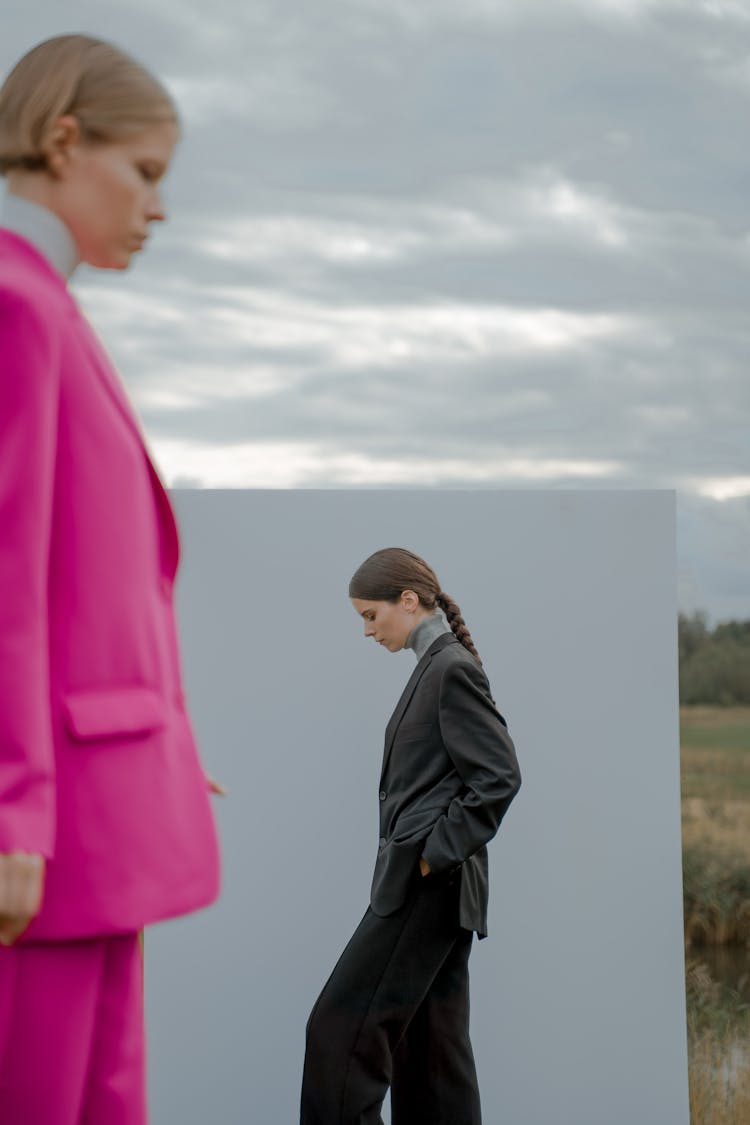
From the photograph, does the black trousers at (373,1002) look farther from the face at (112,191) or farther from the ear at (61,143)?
the ear at (61,143)

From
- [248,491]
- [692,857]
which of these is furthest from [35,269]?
[692,857]

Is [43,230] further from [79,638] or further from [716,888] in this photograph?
[716,888]

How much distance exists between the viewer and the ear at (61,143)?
1871mm

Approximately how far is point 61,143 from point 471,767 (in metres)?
2.43

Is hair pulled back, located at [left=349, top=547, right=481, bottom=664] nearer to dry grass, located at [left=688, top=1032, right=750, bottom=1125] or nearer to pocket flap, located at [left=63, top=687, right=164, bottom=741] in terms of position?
pocket flap, located at [left=63, top=687, right=164, bottom=741]

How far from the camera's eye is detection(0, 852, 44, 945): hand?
1.62 metres

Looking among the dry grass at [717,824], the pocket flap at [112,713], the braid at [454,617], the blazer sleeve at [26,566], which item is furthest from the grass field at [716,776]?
the blazer sleeve at [26,566]

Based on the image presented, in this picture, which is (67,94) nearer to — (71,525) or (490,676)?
(71,525)

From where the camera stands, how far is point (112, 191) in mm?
1906

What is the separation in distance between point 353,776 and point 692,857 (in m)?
7.08

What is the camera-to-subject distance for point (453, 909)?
4094mm

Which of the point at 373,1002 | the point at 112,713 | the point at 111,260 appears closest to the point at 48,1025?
the point at 112,713

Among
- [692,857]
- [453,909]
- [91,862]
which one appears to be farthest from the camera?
[692,857]

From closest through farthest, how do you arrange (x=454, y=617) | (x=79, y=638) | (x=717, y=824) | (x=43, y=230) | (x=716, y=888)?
1. (x=79, y=638)
2. (x=43, y=230)
3. (x=454, y=617)
4. (x=716, y=888)
5. (x=717, y=824)
